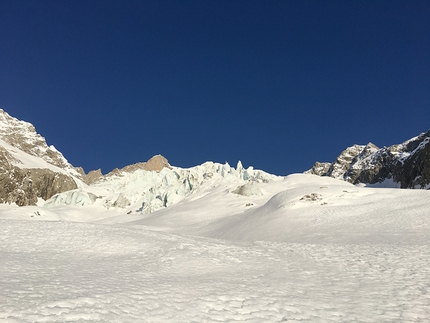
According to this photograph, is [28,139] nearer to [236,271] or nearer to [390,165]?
[390,165]

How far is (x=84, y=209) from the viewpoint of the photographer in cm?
7994

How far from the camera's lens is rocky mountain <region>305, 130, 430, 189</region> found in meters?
98.3

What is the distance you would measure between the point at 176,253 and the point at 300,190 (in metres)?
26.6

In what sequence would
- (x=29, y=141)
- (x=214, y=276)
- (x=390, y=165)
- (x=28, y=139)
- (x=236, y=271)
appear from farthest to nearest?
1. (x=28, y=139)
2. (x=29, y=141)
3. (x=390, y=165)
4. (x=236, y=271)
5. (x=214, y=276)

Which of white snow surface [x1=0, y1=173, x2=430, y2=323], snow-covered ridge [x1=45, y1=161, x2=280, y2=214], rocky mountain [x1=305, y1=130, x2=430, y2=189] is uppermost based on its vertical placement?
rocky mountain [x1=305, y1=130, x2=430, y2=189]

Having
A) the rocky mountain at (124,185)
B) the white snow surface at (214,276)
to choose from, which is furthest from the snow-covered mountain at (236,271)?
the rocky mountain at (124,185)

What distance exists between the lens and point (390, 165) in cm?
13250

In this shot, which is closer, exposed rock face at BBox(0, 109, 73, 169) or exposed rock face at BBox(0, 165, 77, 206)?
exposed rock face at BBox(0, 165, 77, 206)

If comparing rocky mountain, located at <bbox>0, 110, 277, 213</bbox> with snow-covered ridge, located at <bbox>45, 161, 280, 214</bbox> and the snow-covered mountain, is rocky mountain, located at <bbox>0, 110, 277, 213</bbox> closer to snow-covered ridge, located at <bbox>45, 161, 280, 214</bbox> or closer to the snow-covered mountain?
snow-covered ridge, located at <bbox>45, 161, 280, 214</bbox>

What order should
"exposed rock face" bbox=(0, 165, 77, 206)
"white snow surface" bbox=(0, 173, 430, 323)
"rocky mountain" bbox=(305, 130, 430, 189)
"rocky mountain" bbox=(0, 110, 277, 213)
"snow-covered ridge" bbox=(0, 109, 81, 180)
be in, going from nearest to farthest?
1. "white snow surface" bbox=(0, 173, 430, 323)
2. "rocky mountain" bbox=(0, 110, 277, 213)
3. "exposed rock face" bbox=(0, 165, 77, 206)
4. "rocky mountain" bbox=(305, 130, 430, 189)
5. "snow-covered ridge" bbox=(0, 109, 81, 180)

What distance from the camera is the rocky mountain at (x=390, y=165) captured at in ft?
323

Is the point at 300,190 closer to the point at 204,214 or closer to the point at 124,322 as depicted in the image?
the point at 204,214

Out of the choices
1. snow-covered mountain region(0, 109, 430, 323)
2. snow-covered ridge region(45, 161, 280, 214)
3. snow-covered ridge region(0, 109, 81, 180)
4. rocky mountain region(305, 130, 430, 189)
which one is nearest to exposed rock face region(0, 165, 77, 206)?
snow-covered ridge region(45, 161, 280, 214)

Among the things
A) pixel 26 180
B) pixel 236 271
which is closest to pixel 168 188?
pixel 26 180
